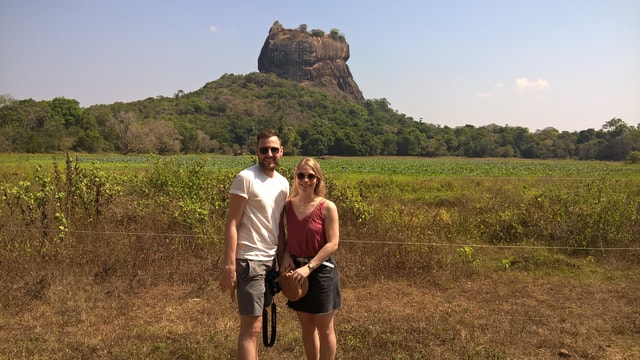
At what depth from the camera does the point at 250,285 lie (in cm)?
267

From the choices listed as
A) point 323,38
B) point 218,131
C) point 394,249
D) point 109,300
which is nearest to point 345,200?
point 394,249

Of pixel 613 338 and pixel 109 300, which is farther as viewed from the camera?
pixel 109 300

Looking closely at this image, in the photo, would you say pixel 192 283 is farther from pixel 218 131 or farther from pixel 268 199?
pixel 218 131

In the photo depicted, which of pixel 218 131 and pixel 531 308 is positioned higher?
pixel 218 131

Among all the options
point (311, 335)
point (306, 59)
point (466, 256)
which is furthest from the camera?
point (306, 59)

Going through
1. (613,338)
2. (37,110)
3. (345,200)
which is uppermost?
(37,110)

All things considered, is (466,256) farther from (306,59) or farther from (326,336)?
(306,59)

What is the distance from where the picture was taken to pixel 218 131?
7912 cm

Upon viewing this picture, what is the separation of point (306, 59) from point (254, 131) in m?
72.8

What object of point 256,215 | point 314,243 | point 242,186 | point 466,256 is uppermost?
point 242,186

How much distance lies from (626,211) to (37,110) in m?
65.3

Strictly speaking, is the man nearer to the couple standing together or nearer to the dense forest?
the couple standing together

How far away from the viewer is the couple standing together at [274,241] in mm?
2660

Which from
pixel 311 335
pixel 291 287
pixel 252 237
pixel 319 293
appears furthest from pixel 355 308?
pixel 252 237
